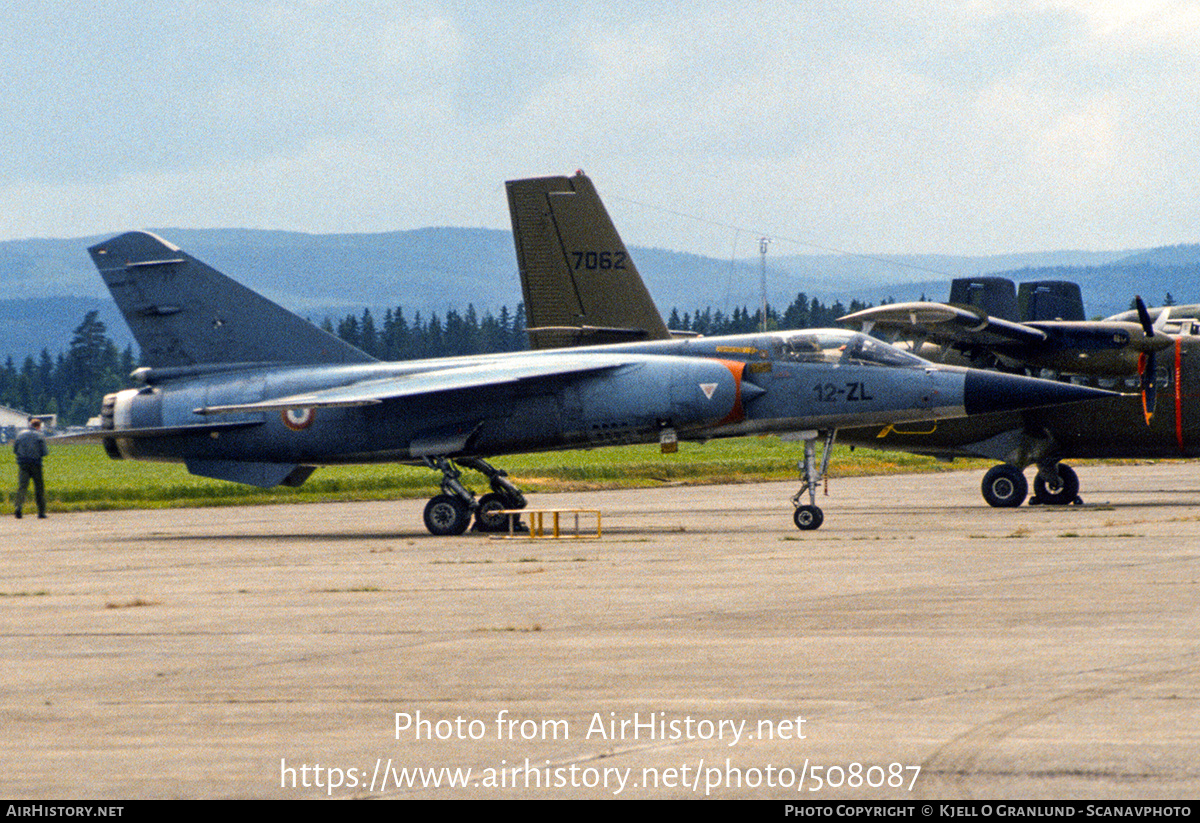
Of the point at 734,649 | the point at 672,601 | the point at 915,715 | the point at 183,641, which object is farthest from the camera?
the point at 672,601

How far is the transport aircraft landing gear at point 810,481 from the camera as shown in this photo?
21.7 m

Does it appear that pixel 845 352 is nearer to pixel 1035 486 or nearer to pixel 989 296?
pixel 1035 486

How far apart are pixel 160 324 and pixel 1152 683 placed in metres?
19.3

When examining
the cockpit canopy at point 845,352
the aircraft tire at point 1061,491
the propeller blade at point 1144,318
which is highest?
the propeller blade at point 1144,318

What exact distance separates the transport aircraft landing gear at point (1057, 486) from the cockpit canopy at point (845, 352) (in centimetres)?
620

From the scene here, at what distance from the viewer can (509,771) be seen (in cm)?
659

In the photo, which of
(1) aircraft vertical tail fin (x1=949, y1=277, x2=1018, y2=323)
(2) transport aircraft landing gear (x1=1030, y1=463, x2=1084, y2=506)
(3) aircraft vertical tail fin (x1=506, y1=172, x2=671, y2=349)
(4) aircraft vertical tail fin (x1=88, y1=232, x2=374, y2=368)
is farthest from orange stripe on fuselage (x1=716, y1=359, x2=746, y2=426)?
(1) aircraft vertical tail fin (x1=949, y1=277, x2=1018, y2=323)

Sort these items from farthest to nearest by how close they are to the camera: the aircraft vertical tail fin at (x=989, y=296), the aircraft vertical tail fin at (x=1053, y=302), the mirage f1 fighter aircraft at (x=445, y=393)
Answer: the aircraft vertical tail fin at (x=1053, y=302), the aircraft vertical tail fin at (x=989, y=296), the mirage f1 fighter aircraft at (x=445, y=393)

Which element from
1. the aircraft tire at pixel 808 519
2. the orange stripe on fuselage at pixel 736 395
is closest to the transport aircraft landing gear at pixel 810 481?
the aircraft tire at pixel 808 519

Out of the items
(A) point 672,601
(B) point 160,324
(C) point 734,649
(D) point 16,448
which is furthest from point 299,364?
(C) point 734,649

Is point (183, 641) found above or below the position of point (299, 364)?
below

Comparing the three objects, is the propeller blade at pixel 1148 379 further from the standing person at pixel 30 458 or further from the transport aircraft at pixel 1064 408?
the standing person at pixel 30 458

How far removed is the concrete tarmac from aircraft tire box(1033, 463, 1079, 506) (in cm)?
766

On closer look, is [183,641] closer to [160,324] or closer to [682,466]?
[160,324]
